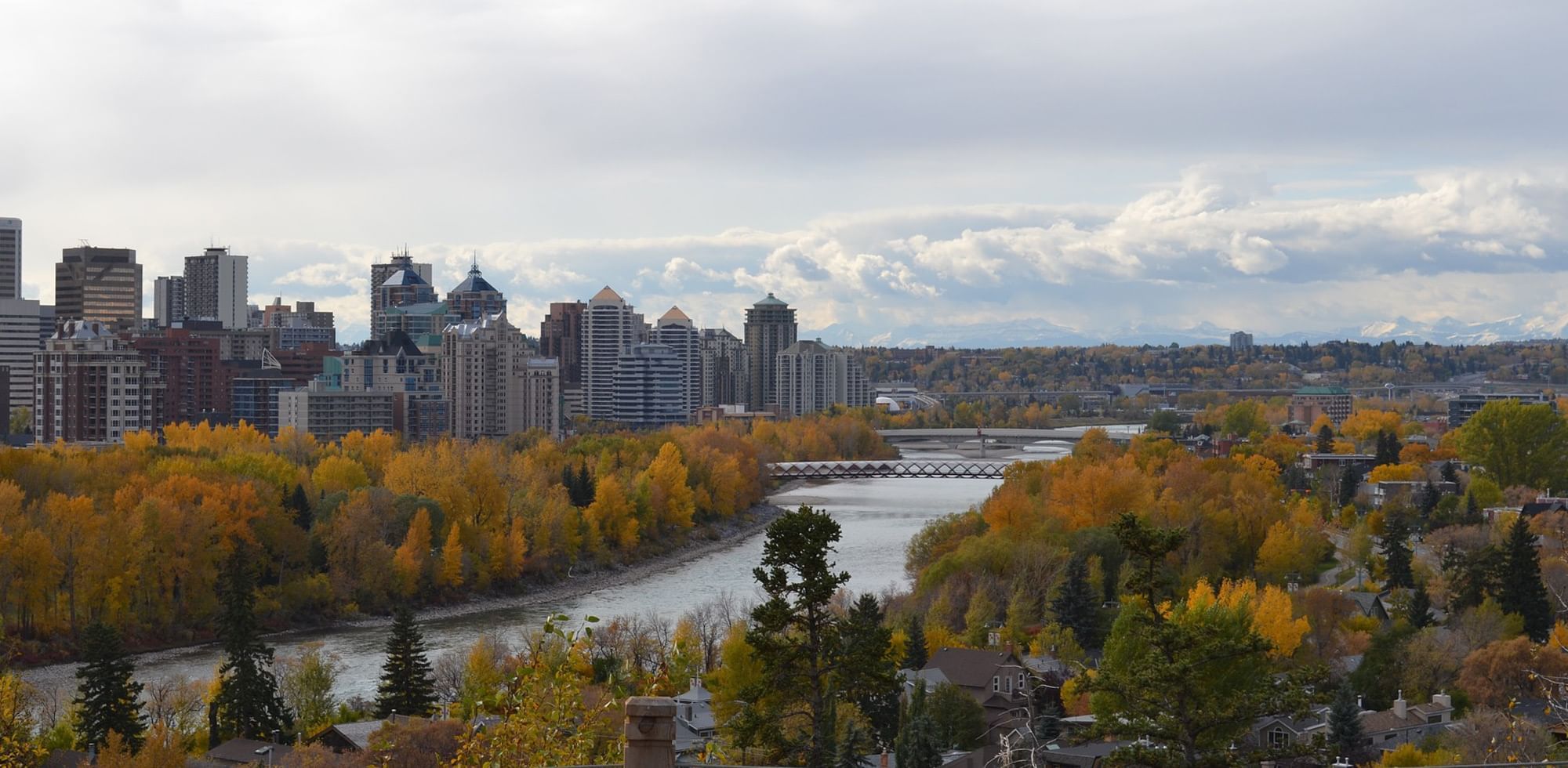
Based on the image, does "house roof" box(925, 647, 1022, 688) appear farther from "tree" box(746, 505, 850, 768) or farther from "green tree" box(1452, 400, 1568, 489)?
"green tree" box(1452, 400, 1568, 489)

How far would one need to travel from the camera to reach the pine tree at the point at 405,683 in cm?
1554

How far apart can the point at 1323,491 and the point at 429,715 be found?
24.7 meters

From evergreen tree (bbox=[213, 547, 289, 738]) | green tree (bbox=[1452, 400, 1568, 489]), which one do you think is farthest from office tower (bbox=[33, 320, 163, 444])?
green tree (bbox=[1452, 400, 1568, 489])

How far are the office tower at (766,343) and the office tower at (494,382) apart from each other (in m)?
26.9

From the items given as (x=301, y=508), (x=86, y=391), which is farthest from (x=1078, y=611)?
(x=86, y=391)

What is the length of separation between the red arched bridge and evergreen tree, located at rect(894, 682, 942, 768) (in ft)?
103

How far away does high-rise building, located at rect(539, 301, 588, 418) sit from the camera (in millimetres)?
82250

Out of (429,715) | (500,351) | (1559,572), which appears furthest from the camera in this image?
(500,351)

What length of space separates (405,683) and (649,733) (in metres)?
12.5

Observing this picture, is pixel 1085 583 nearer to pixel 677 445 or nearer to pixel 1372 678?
pixel 1372 678

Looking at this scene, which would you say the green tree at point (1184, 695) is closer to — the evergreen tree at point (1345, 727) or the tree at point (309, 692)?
the evergreen tree at point (1345, 727)

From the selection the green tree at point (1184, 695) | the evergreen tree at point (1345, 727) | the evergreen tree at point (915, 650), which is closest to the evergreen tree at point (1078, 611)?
the evergreen tree at point (915, 650)

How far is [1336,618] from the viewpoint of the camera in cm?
1856

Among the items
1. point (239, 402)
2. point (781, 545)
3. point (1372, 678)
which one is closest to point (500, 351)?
point (239, 402)
